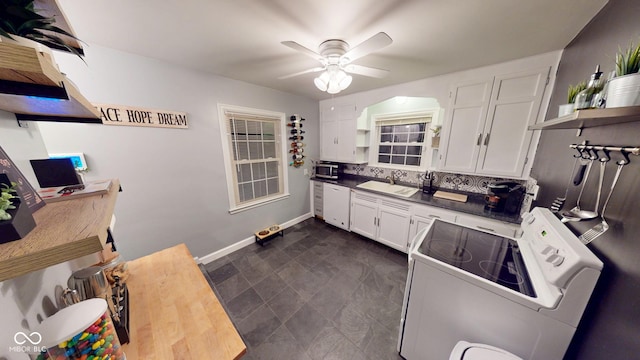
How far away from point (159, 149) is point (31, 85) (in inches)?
70.1

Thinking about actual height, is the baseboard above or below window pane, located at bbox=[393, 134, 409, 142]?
below

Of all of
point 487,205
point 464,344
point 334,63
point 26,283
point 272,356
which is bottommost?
point 272,356

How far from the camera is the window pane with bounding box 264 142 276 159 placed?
302cm

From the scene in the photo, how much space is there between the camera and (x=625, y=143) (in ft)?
2.64

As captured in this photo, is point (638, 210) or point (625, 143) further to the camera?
point (625, 143)

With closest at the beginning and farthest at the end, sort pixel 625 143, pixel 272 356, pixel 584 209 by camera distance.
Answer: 1. pixel 625 143
2. pixel 584 209
3. pixel 272 356

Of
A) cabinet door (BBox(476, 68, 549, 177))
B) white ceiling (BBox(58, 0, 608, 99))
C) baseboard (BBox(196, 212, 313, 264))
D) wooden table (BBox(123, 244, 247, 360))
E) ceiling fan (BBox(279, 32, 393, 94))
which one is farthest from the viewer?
baseboard (BBox(196, 212, 313, 264))

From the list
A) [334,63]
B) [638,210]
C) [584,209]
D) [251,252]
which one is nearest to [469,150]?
[584,209]

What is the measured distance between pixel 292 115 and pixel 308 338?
9.39 feet

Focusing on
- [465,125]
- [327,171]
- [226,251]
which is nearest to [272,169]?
[327,171]

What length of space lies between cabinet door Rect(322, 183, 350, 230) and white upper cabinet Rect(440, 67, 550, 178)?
151 cm

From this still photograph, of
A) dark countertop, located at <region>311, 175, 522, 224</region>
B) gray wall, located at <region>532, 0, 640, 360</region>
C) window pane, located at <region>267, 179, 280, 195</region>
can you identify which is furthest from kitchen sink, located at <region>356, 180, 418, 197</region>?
gray wall, located at <region>532, 0, 640, 360</region>

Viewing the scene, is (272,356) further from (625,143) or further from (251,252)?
(625,143)

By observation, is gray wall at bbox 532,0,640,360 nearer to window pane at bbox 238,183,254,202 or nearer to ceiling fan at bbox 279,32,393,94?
ceiling fan at bbox 279,32,393,94
